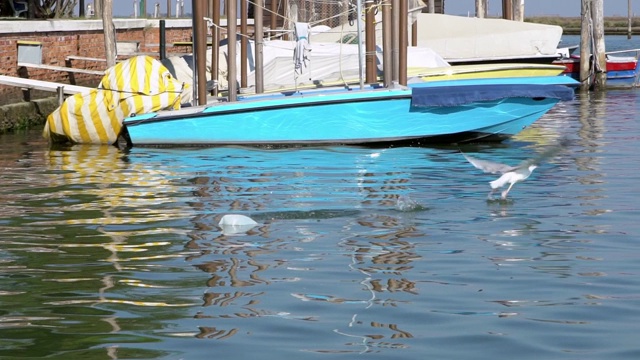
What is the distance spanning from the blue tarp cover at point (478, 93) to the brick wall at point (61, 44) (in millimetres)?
7428

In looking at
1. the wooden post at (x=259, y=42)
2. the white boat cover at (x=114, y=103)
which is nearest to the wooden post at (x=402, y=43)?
the wooden post at (x=259, y=42)

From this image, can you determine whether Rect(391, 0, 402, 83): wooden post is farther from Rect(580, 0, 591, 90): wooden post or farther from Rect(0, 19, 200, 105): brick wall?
Rect(580, 0, 591, 90): wooden post

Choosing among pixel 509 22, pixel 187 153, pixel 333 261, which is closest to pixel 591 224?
pixel 333 261

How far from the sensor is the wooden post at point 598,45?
27.4m

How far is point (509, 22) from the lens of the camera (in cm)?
2609

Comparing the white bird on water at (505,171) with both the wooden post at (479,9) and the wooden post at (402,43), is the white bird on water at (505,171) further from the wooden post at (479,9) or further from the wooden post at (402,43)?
the wooden post at (479,9)

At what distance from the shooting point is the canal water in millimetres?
6406

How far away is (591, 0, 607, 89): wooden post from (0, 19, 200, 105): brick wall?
31.9ft

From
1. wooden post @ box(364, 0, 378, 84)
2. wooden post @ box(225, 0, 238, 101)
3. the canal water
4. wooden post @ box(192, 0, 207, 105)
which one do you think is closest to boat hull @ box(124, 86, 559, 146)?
wooden post @ box(225, 0, 238, 101)

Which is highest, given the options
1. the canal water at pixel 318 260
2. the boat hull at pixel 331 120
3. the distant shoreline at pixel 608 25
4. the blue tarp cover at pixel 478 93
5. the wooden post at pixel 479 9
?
the distant shoreline at pixel 608 25

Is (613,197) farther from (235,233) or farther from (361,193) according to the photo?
(235,233)

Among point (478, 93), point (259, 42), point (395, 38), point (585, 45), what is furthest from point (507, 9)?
point (478, 93)

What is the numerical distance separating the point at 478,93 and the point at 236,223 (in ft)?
20.5

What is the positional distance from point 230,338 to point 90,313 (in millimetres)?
1061
